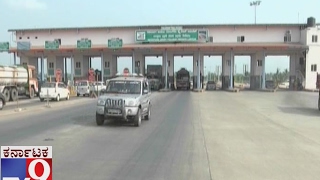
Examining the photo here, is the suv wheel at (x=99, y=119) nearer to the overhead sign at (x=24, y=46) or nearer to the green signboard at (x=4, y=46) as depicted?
the overhead sign at (x=24, y=46)

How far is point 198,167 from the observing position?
871cm

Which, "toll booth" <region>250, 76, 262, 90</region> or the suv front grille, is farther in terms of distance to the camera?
"toll booth" <region>250, 76, 262, 90</region>

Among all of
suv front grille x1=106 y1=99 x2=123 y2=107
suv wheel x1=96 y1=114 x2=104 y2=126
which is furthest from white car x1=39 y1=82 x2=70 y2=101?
suv front grille x1=106 y1=99 x2=123 y2=107

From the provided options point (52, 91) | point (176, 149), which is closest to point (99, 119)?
point (176, 149)

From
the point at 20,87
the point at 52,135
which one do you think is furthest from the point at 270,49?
the point at 52,135

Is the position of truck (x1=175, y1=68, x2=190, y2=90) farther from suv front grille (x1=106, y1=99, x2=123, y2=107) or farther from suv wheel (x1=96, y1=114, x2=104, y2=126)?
suv front grille (x1=106, y1=99, x2=123, y2=107)

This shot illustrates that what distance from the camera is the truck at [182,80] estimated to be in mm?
66625

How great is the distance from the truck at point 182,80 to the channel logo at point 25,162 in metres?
63.4

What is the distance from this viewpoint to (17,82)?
37.2 meters

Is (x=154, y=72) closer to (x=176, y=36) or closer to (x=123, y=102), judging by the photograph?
(x=176, y=36)

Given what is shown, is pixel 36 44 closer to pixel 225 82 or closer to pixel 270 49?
pixel 225 82

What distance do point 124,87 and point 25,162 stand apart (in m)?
14.2

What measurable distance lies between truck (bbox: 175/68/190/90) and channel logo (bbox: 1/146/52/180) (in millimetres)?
63436

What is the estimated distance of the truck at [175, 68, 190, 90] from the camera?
66.6 m
